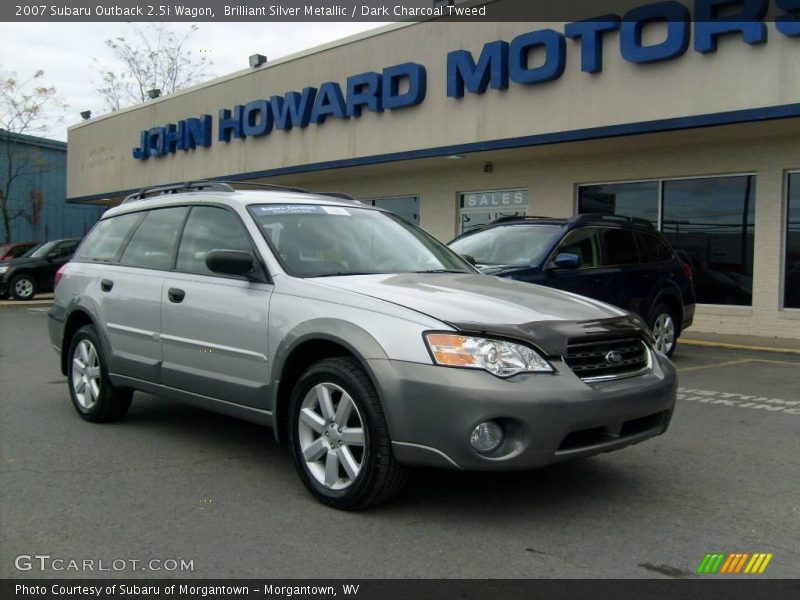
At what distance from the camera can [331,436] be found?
4062mm

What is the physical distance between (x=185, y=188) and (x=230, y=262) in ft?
5.54

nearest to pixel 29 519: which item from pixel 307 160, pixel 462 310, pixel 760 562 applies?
pixel 462 310

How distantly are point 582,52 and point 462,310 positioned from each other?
34.5ft

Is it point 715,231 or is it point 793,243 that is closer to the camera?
point 793,243

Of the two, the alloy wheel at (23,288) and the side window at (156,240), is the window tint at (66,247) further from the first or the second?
the side window at (156,240)

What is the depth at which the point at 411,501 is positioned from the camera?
13.7 ft

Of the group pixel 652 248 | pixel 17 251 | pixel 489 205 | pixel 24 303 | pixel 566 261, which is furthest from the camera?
pixel 17 251

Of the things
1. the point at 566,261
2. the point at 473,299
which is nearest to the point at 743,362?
the point at 566,261

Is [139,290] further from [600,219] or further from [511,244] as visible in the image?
[600,219]

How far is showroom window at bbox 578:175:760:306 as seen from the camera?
506 inches

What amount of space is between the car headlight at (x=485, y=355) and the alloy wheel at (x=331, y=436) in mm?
554

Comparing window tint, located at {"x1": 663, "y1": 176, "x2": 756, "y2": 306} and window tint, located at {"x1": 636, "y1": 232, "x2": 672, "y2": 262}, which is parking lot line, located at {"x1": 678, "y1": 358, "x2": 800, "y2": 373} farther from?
window tint, located at {"x1": 663, "y1": 176, "x2": 756, "y2": 306}

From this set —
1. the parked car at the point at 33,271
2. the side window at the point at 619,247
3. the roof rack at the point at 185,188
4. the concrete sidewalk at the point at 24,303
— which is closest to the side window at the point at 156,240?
the roof rack at the point at 185,188

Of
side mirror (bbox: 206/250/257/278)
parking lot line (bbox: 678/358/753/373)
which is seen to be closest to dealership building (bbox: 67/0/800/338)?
parking lot line (bbox: 678/358/753/373)
